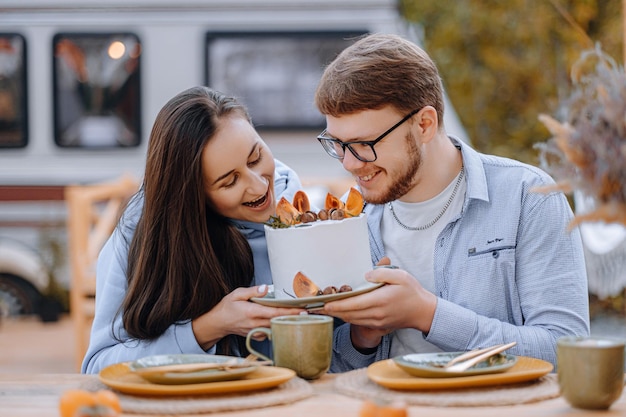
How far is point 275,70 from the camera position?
7.58m

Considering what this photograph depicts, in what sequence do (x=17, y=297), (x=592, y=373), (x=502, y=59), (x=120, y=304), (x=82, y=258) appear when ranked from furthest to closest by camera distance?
(x=502, y=59)
(x=17, y=297)
(x=82, y=258)
(x=120, y=304)
(x=592, y=373)

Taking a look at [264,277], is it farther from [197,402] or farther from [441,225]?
[197,402]

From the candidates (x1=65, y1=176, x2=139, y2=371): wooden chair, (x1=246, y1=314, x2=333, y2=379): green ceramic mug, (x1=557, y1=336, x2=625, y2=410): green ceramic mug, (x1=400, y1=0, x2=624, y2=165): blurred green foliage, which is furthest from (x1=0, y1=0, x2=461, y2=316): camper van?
(x1=557, y1=336, x2=625, y2=410): green ceramic mug

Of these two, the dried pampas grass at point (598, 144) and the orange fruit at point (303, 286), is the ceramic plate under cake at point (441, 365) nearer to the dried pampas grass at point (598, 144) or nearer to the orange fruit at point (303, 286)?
the orange fruit at point (303, 286)

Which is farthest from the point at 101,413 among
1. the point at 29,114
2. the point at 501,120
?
the point at 501,120

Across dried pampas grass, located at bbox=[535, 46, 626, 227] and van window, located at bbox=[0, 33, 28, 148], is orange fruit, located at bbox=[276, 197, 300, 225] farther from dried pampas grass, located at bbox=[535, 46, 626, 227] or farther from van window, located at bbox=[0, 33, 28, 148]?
van window, located at bbox=[0, 33, 28, 148]

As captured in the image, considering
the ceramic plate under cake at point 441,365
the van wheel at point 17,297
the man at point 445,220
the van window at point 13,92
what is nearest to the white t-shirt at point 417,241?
the man at point 445,220

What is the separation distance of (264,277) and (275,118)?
4893 millimetres

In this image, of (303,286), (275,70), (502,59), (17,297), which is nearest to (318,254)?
(303,286)

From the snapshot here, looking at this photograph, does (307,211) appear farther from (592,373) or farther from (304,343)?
(592,373)

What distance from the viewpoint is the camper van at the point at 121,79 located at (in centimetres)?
756

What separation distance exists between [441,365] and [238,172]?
2.95 ft

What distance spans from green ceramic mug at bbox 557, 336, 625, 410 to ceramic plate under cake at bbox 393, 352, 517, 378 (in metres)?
0.21

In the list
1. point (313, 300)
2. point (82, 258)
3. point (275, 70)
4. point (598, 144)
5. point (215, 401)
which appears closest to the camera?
point (598, 144)
